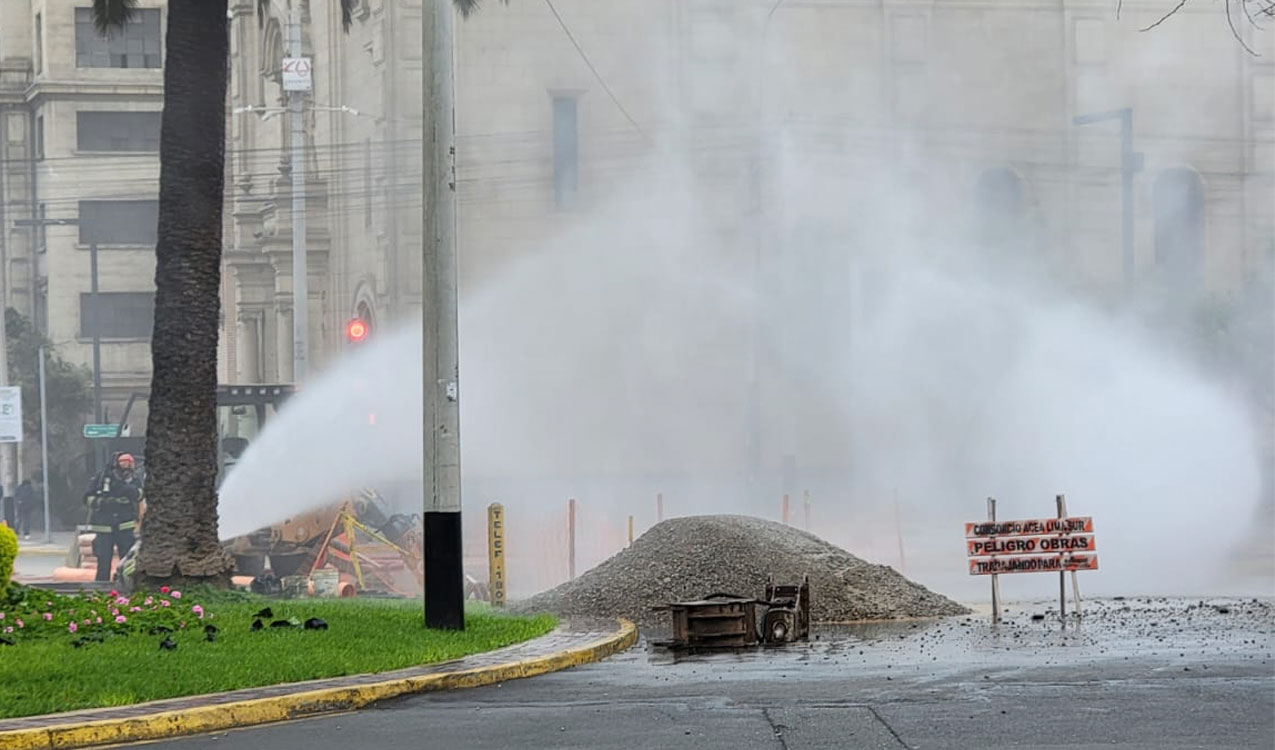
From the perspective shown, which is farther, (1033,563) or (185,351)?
(1033,563)

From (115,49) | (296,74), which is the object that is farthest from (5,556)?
(115,49)

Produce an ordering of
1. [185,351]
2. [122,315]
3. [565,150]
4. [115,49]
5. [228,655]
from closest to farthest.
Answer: [228,655] < [185,351] < [565,150] < [122,315] < [115,49]

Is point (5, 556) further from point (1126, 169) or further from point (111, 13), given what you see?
point (1126, 169)

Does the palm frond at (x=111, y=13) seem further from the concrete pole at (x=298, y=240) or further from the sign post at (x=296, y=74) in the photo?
the sign post at (x=296, y=74)

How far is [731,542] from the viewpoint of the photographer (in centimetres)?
2148

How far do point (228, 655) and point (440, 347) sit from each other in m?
3.28

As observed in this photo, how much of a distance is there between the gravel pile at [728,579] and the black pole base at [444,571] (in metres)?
3.59

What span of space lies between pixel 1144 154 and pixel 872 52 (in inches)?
267

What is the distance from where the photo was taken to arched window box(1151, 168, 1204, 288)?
48.5 metres

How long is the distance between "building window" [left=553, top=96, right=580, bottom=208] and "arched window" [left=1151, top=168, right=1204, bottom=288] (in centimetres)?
1354

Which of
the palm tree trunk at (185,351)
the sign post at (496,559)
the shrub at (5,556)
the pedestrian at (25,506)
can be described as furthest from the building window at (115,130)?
the shrub at (5,556)

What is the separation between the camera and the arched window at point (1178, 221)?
48531 mm

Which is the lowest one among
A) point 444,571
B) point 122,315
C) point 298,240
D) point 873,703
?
point 873,703

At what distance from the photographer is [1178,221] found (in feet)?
160
